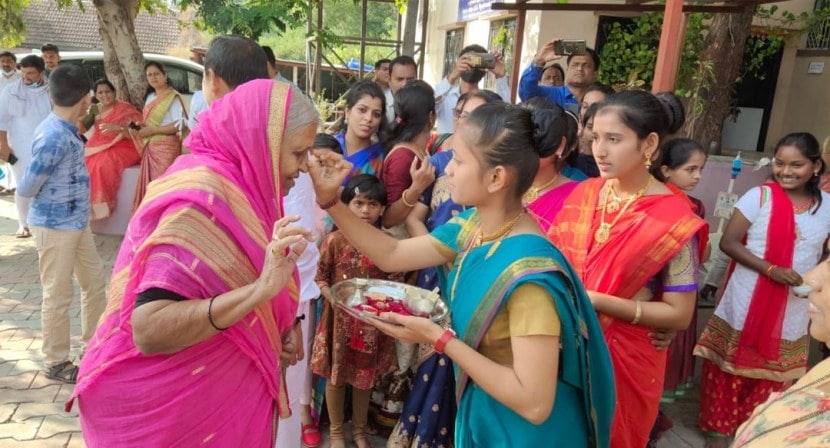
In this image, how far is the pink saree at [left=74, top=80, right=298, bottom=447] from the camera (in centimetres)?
153

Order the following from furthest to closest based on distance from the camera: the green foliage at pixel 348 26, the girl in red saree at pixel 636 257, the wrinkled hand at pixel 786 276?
the green foliage at pixel 348 26 < the wrinkled hand at pixel 786 276 < the girl in red saree at pixel 636 257

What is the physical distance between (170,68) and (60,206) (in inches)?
338

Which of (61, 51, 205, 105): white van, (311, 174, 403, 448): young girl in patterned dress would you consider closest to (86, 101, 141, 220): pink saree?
(61, 51, 205, 105): white van


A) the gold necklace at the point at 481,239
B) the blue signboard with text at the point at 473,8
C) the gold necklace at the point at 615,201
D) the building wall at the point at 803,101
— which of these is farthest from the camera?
the building wall at the point at 803,101

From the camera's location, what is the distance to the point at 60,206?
3459 millimetres

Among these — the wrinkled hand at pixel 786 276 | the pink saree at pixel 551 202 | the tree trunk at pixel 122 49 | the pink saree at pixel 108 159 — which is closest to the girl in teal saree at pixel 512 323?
the pink saree at pixel 551 202

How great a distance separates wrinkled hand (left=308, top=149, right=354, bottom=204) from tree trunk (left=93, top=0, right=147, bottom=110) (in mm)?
5826

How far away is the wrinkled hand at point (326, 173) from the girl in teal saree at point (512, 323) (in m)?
0.50

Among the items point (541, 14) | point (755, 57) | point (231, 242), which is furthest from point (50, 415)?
point (755, 57)

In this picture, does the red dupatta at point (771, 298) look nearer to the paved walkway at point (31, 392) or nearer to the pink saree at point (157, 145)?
the paved walkway at point (31, 392)

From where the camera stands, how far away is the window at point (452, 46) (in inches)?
522

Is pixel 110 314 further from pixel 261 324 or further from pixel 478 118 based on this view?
pixel 478 118

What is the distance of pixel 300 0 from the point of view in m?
9.30

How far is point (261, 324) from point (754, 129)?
10.4 metres
